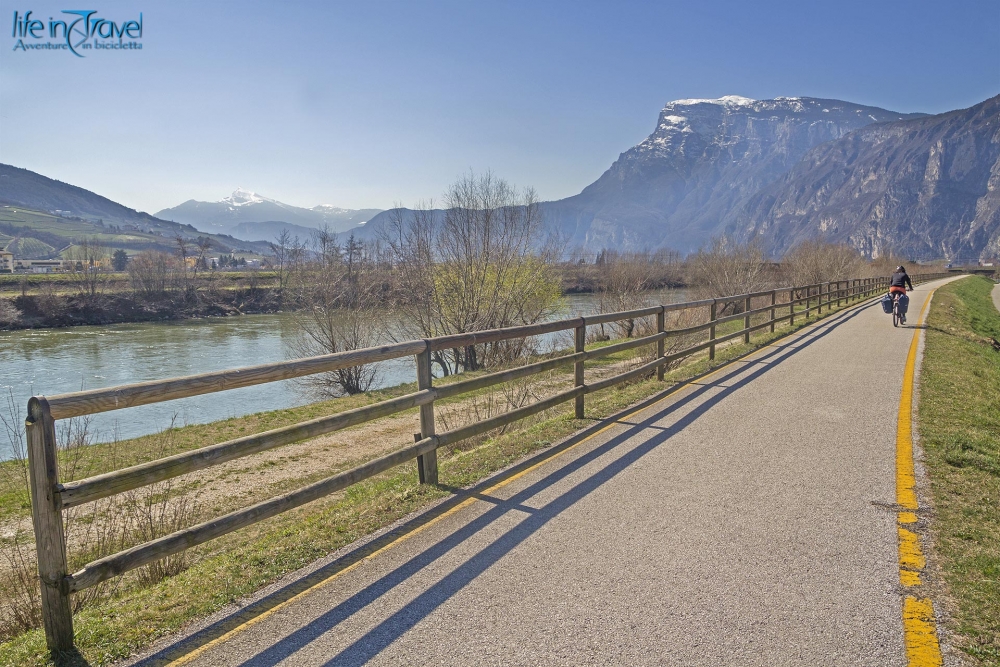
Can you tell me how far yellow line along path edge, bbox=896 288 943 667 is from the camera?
115 inches

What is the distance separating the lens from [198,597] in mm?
3682

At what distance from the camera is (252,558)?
4.24 metres

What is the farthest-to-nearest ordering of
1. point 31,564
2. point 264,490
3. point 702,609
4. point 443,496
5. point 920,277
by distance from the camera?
point 920,277 → point 264,490 → point 31,564 → point 443,496 → point 702,609

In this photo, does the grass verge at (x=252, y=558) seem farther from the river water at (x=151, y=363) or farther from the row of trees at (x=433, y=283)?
the row of trees at (x=433, y=283)

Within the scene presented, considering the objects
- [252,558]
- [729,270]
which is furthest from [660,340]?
[729,270]

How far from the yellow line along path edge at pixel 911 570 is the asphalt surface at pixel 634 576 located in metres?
0.05

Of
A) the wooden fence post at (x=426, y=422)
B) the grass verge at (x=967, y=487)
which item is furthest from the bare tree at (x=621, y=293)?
the wooden fence post at (x=426, y=422)

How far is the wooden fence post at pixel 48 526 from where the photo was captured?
3.03 metres

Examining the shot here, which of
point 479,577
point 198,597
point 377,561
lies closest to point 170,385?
point 198,597

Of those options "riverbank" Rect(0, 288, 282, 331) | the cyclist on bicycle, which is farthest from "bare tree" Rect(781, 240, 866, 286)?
"riverbank" Rect(0, 288, 282, 331)

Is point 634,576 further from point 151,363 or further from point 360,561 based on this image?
point 151,363

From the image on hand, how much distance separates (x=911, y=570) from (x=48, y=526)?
15.4 feet

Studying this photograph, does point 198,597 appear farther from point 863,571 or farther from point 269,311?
point 269,311

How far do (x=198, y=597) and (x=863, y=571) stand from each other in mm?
3896
